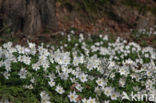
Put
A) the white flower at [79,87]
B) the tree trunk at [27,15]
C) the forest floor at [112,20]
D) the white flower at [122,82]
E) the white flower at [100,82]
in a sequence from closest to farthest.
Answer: the white flower at [79,87] → the white flower at [100,82] → the white flower at [122,82] → the tree trunk at [27,15] → the forest floor at [112,20]

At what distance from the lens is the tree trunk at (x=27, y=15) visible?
5.62 meters

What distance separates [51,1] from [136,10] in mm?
3812

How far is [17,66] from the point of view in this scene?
389 centimetres

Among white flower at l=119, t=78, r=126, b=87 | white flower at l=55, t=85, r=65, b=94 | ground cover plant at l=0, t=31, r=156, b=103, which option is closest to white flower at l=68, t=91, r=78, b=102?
ground cover plant at l=0, t=31, r=156, b=103

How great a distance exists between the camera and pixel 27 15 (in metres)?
5.81

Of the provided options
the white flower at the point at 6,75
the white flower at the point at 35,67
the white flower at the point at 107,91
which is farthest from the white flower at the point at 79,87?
the white flower at the point at 6,75

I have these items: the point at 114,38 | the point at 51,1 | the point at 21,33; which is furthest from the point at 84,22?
the point at 21,33

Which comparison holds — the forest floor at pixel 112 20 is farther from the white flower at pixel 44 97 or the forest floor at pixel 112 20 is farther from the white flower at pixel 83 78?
the white flower at pixel 44 97

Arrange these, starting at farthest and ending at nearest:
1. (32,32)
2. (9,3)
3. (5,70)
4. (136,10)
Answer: (136,10)
(32,32)
(9,3)
(5,70)

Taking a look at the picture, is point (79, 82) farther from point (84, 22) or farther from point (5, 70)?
point (84, 22)

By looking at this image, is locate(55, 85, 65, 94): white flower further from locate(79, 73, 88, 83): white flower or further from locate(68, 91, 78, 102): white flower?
locate(79, 73, 88, 83): white flower

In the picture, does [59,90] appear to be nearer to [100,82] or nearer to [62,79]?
[62,79]

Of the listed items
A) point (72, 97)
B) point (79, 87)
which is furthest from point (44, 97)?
point (79, 87)

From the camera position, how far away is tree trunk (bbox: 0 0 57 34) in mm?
5621
